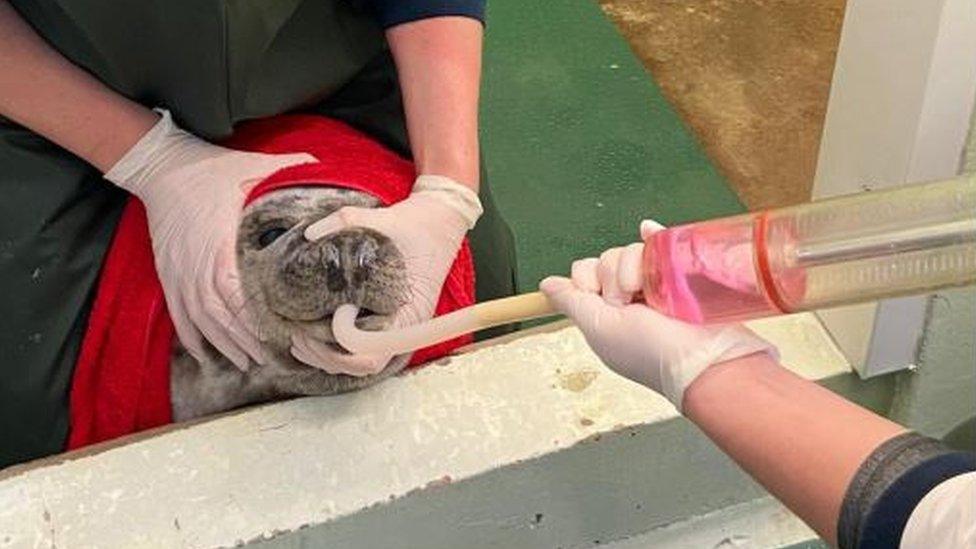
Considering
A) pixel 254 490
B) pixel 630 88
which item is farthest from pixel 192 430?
pixel 630 88

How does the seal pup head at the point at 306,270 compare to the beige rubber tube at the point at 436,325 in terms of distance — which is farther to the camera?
the seal pup head at the point at 306,270

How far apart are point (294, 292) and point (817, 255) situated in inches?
17.6

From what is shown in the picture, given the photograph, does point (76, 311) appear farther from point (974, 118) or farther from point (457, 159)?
point (974, 118)

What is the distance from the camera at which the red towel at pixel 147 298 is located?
1156 mm

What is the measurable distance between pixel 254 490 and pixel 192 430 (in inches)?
2.9

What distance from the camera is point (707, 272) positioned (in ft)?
2.56

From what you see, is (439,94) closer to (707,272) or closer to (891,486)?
(707,272)

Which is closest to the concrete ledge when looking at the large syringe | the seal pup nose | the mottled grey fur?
the mottled grey fur

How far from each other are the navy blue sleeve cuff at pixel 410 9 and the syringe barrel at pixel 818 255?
1.62 feet

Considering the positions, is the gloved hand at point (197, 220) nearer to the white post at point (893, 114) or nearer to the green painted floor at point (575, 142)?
the white post at point (893, 114)

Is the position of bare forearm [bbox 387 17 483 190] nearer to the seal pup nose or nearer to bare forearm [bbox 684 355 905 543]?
the seal pup nose

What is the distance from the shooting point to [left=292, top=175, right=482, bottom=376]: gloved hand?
3.54 feet

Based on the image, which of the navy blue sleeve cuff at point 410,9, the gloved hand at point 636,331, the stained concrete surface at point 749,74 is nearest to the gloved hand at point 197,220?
the navy blue sleeve cuff at point 410,9

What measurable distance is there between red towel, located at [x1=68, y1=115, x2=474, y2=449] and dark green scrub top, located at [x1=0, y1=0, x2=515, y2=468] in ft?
0.06
